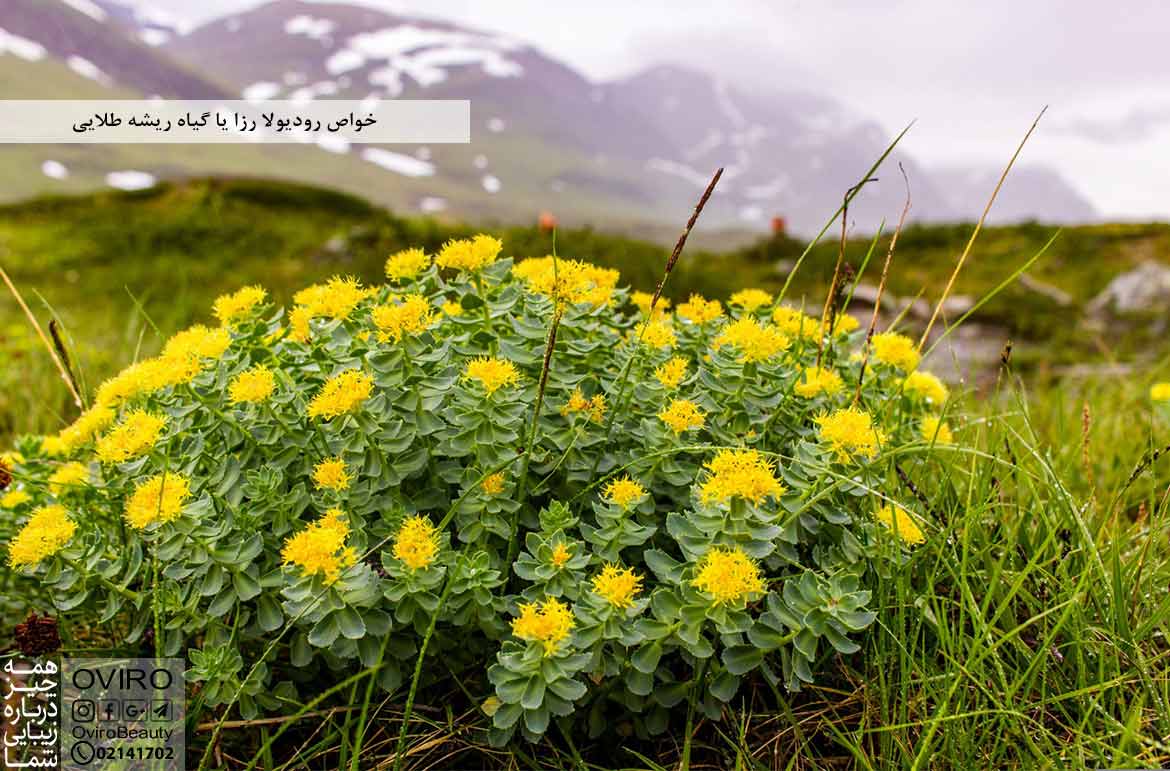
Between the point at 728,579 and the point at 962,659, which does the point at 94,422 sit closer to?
the point at 728,579

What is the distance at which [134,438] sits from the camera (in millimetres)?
1600

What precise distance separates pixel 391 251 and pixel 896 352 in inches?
354

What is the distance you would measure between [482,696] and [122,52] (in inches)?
7726

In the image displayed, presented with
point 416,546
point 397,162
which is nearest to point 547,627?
point 416,546

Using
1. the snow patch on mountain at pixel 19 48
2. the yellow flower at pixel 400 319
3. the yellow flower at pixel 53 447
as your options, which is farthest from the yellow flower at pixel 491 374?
the snow patch on mountain at pixel 19 48

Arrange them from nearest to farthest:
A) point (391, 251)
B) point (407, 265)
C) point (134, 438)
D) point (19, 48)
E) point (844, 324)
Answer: point (134, 438), point (407, 265), point (844, 324), point (391, 251), point (19, 48)

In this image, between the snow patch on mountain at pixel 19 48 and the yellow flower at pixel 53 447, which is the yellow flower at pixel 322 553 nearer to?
the yellow flower at pixel 53 447

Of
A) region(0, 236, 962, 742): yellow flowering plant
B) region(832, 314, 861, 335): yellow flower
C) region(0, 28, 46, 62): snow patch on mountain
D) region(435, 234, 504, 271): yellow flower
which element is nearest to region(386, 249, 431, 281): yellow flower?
region(0, 236, 962, 742): yellow flowering plant

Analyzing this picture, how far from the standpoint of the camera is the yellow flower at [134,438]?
5.23 feet

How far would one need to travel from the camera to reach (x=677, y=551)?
171 centimetres

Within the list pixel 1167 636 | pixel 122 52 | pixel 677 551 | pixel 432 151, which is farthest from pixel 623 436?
pixel 432 151

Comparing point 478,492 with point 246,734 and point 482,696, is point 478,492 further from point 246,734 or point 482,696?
point 246,734

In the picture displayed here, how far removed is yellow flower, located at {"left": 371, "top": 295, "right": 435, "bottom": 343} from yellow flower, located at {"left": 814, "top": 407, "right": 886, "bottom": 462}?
817mm

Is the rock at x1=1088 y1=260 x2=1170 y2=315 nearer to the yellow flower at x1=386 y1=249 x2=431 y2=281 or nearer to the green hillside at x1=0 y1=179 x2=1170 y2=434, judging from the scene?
the green hillside at x1=0 y1=179 x2=1170 y2=434
